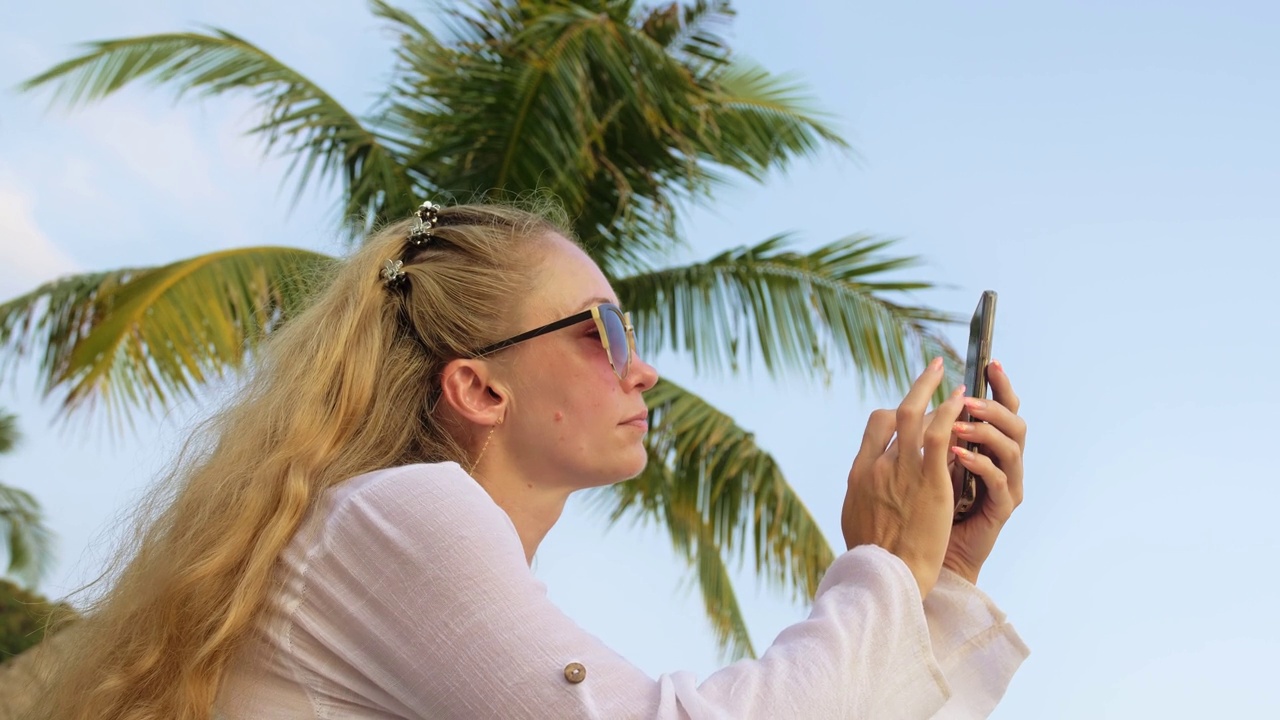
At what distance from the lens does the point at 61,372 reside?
326 inches

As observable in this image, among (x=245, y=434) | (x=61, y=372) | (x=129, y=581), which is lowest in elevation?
(x=61, y=372)

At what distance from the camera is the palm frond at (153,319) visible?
7.89 m

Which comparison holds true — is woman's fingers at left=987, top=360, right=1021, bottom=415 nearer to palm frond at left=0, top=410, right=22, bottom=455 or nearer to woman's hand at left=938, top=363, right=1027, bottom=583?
woman's hand at left=938, top=363, right=1027, bottom=583

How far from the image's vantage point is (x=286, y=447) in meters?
2.27

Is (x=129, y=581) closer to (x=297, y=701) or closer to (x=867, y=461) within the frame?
(x=297, y=701)

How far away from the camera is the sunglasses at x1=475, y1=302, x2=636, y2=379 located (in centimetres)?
264

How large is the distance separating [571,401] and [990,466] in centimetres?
86

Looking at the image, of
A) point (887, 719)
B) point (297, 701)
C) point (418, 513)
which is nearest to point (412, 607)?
point (418, 513)

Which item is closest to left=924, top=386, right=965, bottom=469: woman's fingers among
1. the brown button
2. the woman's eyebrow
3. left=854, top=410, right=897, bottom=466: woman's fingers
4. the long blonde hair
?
left=854, top=410, right=897, bottom=466: woman's fingers

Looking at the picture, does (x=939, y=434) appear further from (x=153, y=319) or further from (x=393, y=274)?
(x=153, y=319)

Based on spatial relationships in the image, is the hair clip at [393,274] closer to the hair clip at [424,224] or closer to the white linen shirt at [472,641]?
the hair clip at [424,224]

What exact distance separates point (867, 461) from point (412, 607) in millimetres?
858

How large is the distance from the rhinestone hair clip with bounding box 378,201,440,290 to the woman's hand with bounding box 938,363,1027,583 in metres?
1.25

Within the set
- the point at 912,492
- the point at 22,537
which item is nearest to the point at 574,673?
the point at 912,492
